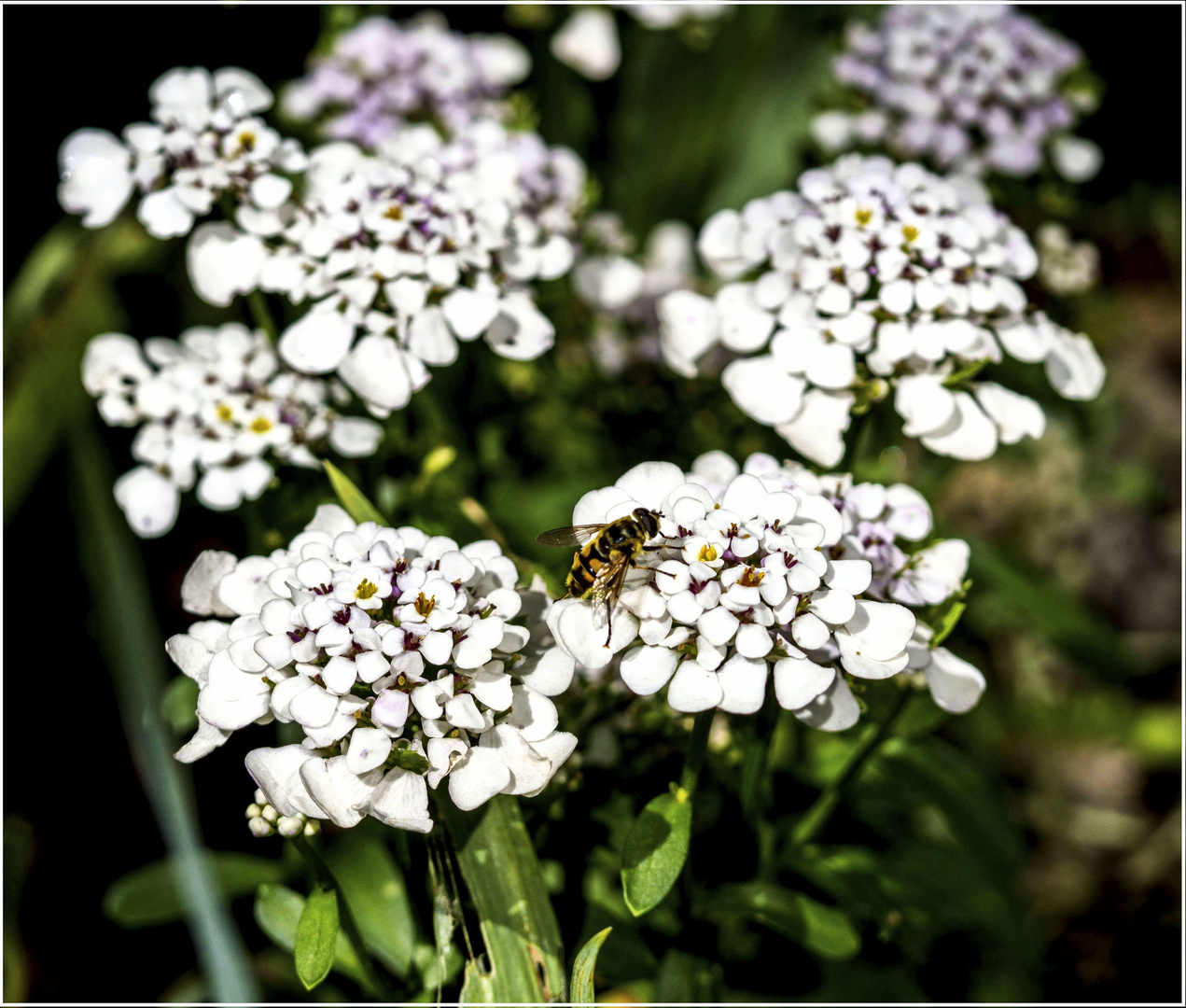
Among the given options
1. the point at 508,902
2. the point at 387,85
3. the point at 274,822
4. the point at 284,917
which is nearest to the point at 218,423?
the point at 274,822

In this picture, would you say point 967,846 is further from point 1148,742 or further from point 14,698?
point 14,698

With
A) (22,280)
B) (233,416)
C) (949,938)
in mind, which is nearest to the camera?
(233,416)

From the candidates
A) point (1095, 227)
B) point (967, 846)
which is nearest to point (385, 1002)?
point (967, 846)

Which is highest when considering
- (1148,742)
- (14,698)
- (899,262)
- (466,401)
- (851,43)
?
(851,43)

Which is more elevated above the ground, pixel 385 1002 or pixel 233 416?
pixel 233 416

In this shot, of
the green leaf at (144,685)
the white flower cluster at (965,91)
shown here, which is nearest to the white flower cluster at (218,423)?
the green leaf at (144,685)

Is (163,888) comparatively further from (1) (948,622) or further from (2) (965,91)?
(2) (965,91)

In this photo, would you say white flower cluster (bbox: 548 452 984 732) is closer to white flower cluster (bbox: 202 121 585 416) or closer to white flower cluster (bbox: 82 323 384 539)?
white flower cluster (bbox: 202 121 585 416)
